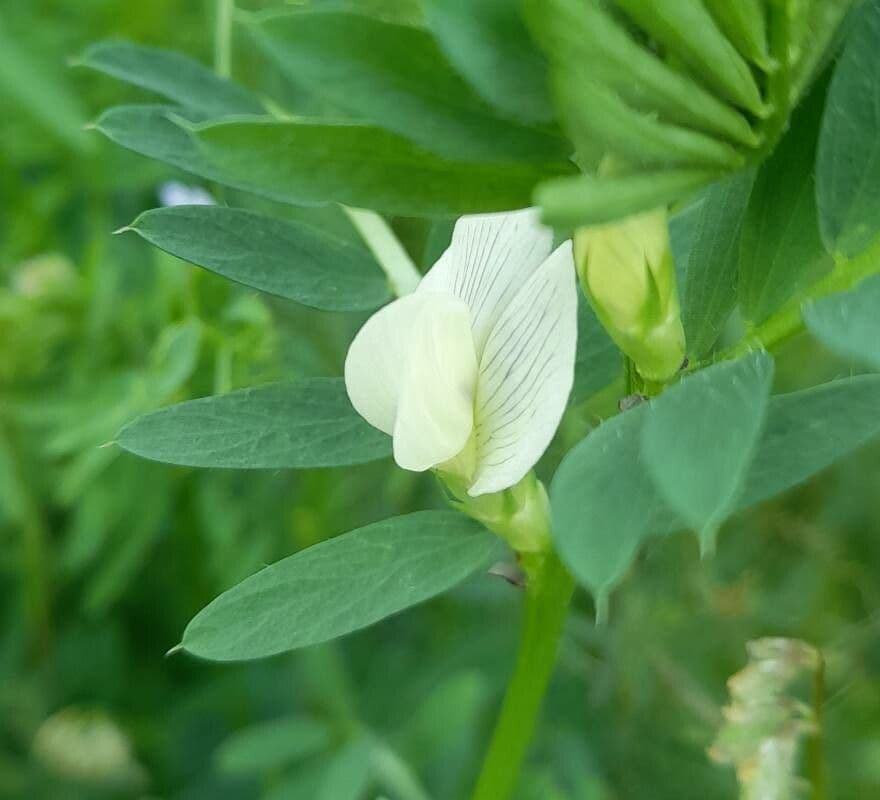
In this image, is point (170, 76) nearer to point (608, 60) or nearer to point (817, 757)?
point (608, 60)

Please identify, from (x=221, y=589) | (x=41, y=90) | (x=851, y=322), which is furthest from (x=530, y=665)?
(x=41, y=90)

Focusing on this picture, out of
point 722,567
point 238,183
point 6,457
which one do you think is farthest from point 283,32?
point 722,567

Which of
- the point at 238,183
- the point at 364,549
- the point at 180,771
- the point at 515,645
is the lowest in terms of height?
the point at 180,771

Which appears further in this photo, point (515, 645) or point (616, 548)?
point (515, 645)

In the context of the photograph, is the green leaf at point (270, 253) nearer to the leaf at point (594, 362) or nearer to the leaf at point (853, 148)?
the leaf at point (594, 362)

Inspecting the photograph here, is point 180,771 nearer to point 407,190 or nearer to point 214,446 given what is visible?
point 214,446
